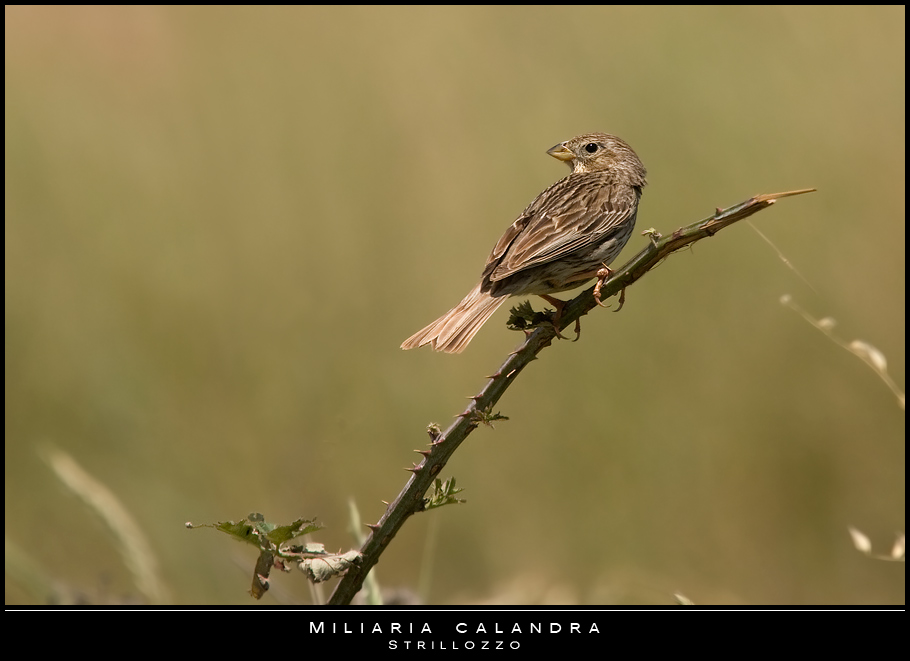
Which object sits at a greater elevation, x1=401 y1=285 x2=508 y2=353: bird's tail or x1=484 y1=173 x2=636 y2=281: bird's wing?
x1=484 y1=173 x2=636 y2=281: bird's wing

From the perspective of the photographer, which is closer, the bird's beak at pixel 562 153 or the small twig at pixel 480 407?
the small twig at pixel 480 407

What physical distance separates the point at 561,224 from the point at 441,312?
2257 mm

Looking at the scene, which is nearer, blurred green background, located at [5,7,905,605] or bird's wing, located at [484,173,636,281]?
bird's wing, located at [484,173,636,281]

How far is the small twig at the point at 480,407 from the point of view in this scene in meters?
1.98

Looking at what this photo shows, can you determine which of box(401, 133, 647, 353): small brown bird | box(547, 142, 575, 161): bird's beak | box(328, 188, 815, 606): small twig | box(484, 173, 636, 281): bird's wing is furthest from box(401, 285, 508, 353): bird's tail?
box(547, 142, 575, 161): bird's beak

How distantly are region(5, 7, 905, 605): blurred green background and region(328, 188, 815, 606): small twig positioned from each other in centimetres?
185

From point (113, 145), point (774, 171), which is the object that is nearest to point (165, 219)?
point (113, 145)

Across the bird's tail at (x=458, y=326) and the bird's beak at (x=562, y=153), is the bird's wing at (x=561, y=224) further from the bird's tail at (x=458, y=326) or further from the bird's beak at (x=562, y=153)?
the bird's beak at (x=562, y=153)

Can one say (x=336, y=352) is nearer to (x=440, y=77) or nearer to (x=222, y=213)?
(x=222, y=213)

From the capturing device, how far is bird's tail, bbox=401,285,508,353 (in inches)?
119

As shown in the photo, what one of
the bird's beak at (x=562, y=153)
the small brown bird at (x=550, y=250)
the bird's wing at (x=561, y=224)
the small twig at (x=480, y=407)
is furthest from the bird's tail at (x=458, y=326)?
the bird's beak at (x=562, y=153)

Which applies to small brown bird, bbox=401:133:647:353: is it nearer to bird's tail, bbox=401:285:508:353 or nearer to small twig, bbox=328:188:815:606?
bird's tail, bbox=401:285:508:353

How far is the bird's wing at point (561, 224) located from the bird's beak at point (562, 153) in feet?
1.66

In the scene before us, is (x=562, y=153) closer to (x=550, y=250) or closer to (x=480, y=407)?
(x=550, y=250)
